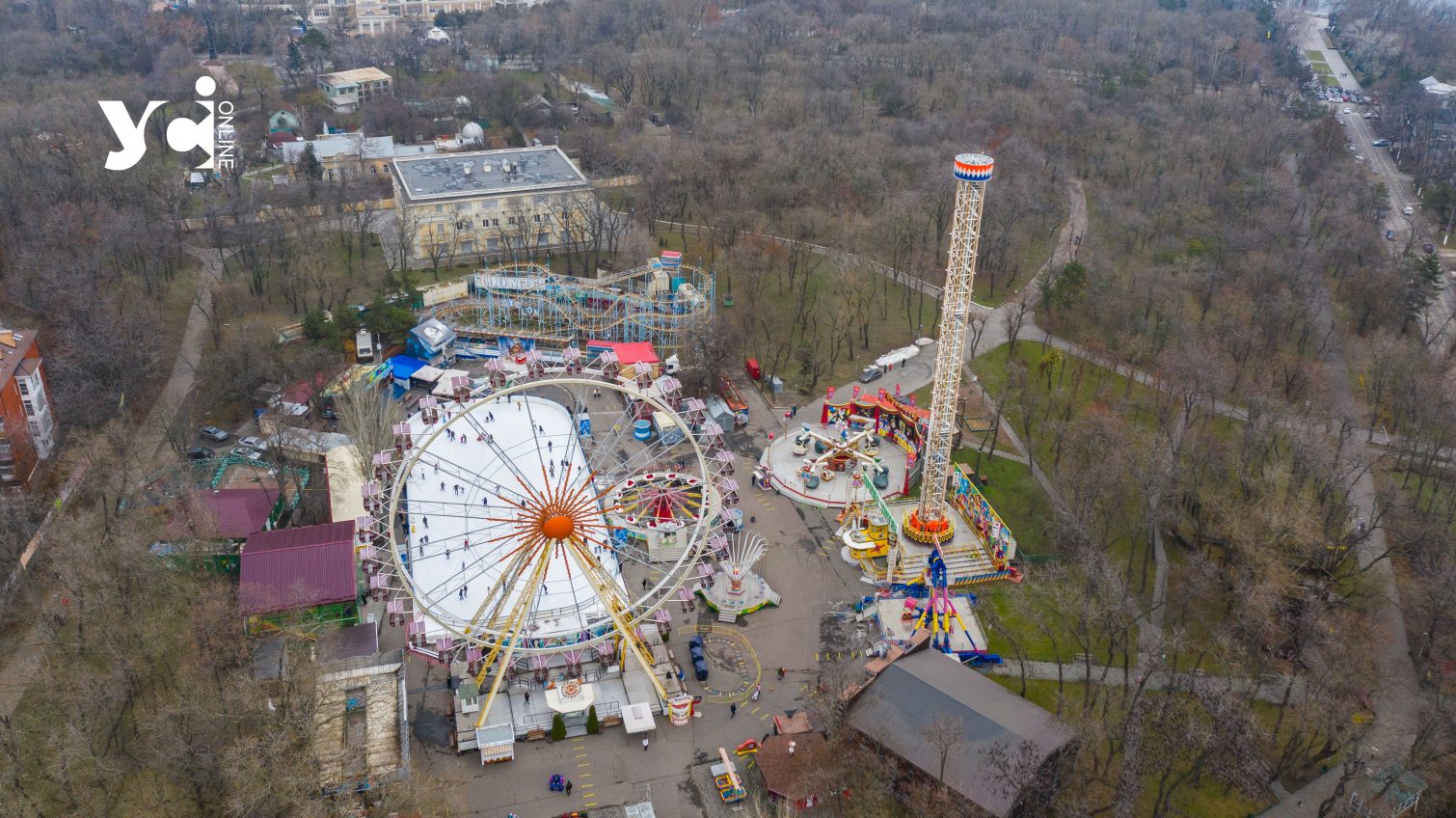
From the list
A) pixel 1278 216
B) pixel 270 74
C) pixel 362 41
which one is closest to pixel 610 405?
pixel 1278 216

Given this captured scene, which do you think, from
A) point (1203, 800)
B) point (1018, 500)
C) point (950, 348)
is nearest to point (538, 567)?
point (950, 348)

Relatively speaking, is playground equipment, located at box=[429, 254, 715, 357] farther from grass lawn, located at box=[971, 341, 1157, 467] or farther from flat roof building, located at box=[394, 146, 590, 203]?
grass lawn, located at box=[971, 341, 1157, 467]

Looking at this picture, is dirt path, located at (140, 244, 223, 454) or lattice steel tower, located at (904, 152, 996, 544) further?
dirt path, located at (140, 244, 223, 454)

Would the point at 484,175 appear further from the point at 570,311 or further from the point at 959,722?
the point at 959,722

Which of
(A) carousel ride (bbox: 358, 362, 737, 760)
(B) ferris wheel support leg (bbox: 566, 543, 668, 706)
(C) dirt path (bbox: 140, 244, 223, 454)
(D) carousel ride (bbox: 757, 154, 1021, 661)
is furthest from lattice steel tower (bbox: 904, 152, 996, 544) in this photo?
(C) dirt path (bbox: 140, 244, 223, 454)

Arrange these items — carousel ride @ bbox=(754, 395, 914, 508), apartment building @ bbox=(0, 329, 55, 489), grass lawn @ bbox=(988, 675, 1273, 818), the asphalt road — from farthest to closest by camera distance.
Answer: the asphalt road → carousel ride @ bbox=(754, 395, 914, 508) → apartment building @ bbox=(0, 329, 55, 489) → grass lawn @ bbox=(988, 675, 1273, 818)

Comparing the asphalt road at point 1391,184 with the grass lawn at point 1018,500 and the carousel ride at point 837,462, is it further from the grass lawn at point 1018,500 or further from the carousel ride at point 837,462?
the carousel ride at point 837,462
